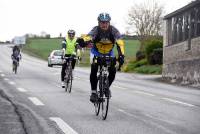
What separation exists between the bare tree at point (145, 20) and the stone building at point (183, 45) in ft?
115

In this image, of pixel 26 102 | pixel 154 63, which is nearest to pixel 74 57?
pixel 26 102

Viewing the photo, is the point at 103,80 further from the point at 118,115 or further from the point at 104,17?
the point at 104,17

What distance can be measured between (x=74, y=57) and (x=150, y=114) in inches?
274

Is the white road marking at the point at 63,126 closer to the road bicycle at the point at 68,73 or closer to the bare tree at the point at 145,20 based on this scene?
the road bicycle at the point at 68,73

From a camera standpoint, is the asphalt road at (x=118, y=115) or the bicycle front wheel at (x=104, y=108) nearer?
the asphalt road at (x=118, y=115)

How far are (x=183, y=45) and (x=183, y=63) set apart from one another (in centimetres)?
262

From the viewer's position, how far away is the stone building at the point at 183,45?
→ 3010cm

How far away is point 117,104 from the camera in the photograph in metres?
13.8

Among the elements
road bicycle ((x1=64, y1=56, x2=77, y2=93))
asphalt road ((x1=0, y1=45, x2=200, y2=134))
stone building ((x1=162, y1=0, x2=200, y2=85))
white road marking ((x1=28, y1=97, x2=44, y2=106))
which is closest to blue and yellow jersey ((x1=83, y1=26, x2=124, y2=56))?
asphalt road ((x1=0, y1=45, x2=200, y2=134))

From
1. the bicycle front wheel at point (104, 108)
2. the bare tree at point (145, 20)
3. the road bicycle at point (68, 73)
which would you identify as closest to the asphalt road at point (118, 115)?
the bicycle front wheel at point (104, 108)

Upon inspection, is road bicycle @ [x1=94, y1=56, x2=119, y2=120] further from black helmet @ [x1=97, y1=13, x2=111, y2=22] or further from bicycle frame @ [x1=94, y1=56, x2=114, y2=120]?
black helmet @ [x1=97, y1=13, x2=111, y2=22]

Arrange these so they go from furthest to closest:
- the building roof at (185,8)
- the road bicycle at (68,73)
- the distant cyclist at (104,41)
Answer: the building roof at (185,8) < the road bicycle at (68,73) < the distant cyclist at (104,41)

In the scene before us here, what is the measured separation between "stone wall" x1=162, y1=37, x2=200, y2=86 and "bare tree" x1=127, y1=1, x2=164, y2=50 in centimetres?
3609

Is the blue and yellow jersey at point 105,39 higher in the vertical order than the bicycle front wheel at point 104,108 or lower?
higher
